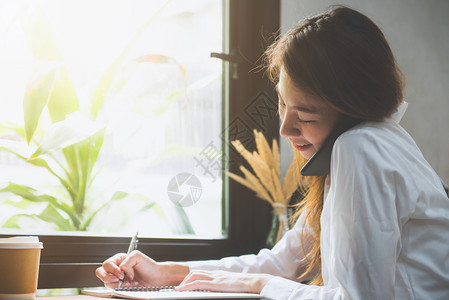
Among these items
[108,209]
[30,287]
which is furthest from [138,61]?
[30,287]

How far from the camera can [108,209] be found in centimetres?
158

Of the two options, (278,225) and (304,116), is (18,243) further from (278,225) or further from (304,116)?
(278,225)

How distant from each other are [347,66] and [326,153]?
7.5 inches

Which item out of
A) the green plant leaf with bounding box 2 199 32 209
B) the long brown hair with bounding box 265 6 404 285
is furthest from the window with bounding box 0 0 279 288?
the long brown hair with bounding box 265 6 404 285

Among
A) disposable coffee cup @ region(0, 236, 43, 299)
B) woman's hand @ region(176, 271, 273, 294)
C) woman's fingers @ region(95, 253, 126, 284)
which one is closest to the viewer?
A: disposable coffee cup @ region(0, 236, 43, 299)

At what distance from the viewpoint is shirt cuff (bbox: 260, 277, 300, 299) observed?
1.03 meters

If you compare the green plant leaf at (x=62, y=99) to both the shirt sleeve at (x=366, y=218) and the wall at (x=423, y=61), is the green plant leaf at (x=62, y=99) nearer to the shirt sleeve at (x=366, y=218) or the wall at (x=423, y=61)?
the shirt sleeve at (x=366, y=218)

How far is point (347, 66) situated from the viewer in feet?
3.38

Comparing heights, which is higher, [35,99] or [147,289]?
[35,99]

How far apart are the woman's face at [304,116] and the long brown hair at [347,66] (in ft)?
0.09

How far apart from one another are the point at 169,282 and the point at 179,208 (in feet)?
1.22

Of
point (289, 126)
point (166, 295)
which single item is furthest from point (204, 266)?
point (289, 126)

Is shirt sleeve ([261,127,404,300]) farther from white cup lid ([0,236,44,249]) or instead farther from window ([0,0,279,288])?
window ([0,0,279,288])

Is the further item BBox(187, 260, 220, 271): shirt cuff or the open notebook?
BBox(187, 260, 220, 271): shirt cuff
